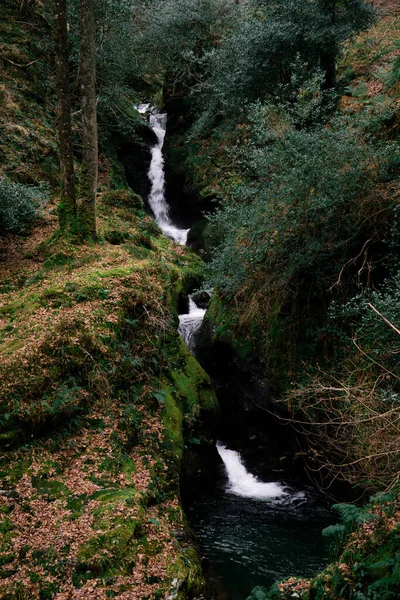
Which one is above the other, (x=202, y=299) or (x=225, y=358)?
(x=202, y=299)

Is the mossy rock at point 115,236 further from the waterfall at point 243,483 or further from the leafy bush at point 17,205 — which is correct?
the waterfall at point 243,483

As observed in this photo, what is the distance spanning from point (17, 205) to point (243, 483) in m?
8.69

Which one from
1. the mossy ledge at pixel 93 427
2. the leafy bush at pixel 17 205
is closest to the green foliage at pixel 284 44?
the leafy bush at pixel 17 205

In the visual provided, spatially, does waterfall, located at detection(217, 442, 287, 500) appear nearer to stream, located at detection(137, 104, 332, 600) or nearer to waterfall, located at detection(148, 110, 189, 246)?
stream, located at detection(137, 104, 332, 600)

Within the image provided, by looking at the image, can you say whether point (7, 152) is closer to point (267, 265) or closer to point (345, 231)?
point (267, 265)

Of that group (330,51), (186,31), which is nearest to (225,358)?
(330,51)

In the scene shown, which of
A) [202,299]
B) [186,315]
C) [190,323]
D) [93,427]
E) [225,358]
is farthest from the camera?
[202,299]

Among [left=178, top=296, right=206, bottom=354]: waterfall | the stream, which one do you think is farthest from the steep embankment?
[left=178, top=296, right=206, bottom=354]: waterfall

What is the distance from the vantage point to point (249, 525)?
26.9 ft

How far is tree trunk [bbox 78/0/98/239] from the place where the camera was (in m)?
8.83

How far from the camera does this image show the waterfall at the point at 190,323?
13.1m

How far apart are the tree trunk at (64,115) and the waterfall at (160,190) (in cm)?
882

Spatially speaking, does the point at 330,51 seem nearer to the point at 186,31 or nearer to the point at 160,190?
the point at 186,31

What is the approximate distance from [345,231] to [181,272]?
6998mm
